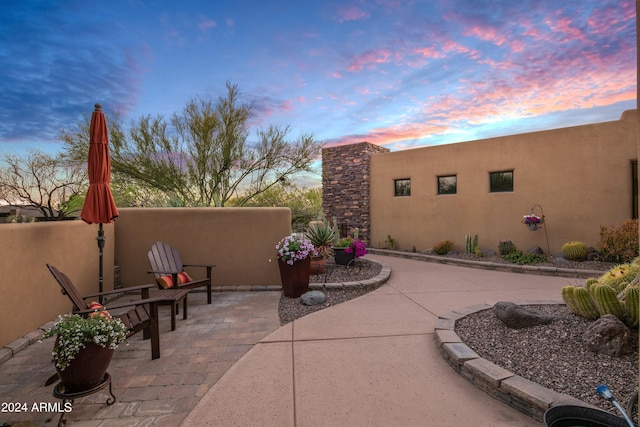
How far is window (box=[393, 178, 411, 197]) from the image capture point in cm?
1032

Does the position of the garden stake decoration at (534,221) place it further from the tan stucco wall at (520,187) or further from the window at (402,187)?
the window at (402,187)

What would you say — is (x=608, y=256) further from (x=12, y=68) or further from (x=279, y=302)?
(x=12, y=68)

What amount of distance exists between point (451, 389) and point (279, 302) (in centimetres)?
283

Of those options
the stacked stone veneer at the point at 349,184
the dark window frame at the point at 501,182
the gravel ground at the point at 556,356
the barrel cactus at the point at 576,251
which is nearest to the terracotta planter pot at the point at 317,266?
the gravel ground at the point at 556,356

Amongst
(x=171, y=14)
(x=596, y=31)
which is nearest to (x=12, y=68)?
(x=171, y=14)

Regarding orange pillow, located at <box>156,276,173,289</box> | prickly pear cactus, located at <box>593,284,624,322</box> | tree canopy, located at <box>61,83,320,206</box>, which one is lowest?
orange pillow, located at <box>156,276,173,289</box>

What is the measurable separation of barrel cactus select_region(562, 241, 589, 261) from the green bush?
450 millimetres

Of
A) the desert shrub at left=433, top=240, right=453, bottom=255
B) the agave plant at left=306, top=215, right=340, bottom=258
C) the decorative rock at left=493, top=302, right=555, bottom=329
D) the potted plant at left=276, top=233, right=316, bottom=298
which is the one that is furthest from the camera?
the desert shrub at left=433, top=240, right=453, bottom=255

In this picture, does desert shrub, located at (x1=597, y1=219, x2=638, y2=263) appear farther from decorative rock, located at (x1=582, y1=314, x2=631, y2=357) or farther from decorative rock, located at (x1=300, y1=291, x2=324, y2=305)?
decorative rock, located at (x1=300, y1=291, x2=324, y2=305)

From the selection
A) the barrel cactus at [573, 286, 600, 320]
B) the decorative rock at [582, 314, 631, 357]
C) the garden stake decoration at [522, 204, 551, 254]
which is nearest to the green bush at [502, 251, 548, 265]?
the garden stake decoration at [522, 204, 551, 254]

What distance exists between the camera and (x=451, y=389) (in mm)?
2197

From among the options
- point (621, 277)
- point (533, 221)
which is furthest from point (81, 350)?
point (533, 221)

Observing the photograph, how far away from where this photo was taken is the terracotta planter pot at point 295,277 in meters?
4.67

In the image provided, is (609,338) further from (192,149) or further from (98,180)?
(192,149)
